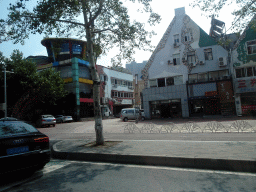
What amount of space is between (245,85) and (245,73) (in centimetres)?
Answer: 144

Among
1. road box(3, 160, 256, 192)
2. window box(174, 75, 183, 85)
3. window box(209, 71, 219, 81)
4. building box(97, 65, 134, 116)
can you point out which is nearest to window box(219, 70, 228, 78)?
window box(209, 71, 219, 81)

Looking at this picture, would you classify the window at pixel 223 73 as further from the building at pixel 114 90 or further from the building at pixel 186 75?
the building at pixel 114 90

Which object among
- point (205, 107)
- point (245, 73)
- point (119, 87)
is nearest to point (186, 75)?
point (205, 107)

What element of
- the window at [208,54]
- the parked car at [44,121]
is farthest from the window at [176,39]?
the parked car at [44,121]

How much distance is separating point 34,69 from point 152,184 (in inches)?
1041

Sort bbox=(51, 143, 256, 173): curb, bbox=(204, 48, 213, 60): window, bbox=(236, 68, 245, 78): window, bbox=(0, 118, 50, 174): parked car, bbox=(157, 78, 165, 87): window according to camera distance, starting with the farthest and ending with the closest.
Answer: bbox=(157, 78, 165, 87): window → bbox=(204, 48, 213, 60): window → bbox=(236, 68, 245, 78): window → bbox=(51, 143, 256, 173): curb → bbox=(0, 118, 50, 174): parked car

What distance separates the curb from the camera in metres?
4.59

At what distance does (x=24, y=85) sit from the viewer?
24688mm

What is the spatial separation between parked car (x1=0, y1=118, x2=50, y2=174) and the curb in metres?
1.83

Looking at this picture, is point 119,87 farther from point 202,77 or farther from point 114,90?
point 202,77

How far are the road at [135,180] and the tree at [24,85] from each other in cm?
2277

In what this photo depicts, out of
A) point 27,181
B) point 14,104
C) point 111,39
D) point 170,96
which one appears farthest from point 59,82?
point 27,181

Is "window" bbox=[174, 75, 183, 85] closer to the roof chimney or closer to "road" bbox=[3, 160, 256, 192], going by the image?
the roof chimney

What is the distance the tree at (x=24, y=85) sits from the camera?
24.7 metres
